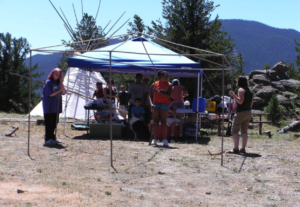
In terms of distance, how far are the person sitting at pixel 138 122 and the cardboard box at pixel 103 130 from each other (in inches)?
17.0

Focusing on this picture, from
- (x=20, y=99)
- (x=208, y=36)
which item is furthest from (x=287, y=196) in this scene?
(x=20, y=99)

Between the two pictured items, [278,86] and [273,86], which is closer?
[273,86]

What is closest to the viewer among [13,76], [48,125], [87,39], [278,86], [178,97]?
[48,125]

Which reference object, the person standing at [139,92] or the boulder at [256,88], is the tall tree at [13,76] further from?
the person standing at [139,92]

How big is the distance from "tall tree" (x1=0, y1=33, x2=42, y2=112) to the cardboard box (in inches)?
A: 855

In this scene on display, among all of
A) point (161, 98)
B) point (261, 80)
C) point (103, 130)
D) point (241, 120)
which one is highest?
point (261, 80)

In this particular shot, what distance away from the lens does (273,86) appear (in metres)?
28.3

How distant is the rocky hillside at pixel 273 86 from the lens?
25.7m

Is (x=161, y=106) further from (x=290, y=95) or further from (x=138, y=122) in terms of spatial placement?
(x=290, y=95)

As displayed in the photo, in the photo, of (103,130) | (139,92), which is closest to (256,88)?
(139,92)

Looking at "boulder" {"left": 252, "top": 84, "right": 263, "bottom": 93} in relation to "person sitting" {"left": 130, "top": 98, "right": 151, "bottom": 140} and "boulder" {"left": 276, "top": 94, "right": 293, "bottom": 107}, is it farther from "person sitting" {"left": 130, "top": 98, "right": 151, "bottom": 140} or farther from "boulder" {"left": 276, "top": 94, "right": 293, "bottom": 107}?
"person sitting" {"left": 130, "top": 98, "right": 151, "bottom": 140}

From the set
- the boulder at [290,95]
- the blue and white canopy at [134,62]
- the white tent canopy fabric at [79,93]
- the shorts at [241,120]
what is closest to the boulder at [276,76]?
the boulder at [290,95]

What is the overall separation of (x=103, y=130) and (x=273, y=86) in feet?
61.4

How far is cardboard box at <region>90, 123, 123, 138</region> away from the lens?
11570 mm
